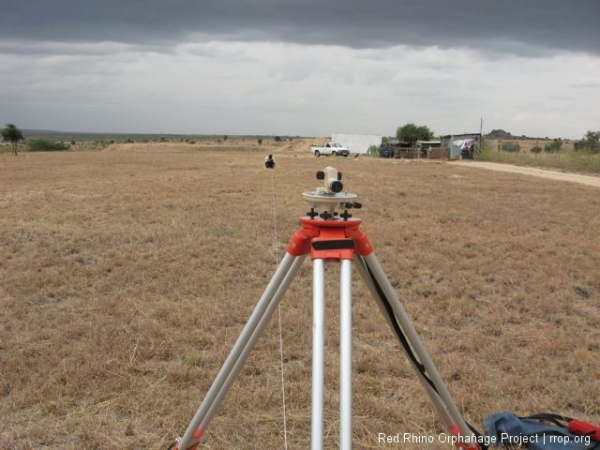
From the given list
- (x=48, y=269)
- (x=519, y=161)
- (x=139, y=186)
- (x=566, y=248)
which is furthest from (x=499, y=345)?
(x=519, y=161)

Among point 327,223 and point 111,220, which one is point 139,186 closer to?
point 111,220

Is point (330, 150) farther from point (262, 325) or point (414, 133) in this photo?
point (262, 325)

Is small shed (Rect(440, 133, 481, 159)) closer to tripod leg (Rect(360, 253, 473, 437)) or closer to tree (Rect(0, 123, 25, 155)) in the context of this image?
tree (Rect(0, 123, 25, 155))

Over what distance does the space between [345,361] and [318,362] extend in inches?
3.0

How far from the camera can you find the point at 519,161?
29938 mm

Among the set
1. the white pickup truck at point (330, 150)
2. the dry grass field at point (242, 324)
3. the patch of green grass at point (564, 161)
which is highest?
the white pickup truck at point (330, 150)

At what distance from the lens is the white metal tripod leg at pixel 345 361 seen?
1.25m

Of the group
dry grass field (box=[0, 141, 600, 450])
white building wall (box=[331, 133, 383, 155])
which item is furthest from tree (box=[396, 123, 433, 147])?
dry grass field (box=[0, 141, 600, 450])

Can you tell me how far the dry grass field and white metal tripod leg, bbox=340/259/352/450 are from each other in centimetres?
142

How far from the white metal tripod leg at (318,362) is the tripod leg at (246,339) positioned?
0.23 meters

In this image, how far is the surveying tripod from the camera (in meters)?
1.35

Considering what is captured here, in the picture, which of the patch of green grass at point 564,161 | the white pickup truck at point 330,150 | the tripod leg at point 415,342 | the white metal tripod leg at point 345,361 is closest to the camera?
the white metal tripod leg at point 345,361

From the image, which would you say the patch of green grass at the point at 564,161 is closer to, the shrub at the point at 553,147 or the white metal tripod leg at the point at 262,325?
the shrub at the point at 553,147

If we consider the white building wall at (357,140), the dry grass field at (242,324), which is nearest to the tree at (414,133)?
the white building wall at (357,140)
